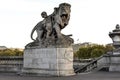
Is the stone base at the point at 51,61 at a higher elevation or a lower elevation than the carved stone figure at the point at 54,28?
lower

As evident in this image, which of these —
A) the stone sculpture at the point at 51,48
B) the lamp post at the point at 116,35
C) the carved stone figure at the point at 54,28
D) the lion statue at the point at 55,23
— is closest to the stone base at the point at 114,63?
the lamp post at the point at 116,35

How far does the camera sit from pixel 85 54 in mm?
96312

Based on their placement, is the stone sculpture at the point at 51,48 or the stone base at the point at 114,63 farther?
the stone base at the point at 114,63

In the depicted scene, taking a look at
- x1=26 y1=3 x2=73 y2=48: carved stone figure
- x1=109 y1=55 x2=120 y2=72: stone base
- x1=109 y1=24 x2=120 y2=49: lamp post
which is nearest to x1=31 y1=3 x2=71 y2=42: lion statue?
x1=26 y1=3 x2=73 y2=48: carved stone figure

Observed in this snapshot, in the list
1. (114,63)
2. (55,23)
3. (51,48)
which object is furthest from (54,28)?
(114,63)

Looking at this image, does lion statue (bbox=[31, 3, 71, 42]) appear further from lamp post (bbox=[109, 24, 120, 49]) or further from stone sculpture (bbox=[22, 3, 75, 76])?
lamp post (bbox=[109, 24, 120, 49])

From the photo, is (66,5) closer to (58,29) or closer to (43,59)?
(58,29)

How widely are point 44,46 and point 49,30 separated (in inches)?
44.6

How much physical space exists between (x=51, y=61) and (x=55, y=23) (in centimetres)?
257

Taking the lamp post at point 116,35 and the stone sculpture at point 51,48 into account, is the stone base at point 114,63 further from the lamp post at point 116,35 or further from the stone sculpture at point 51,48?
the stone sculpture at point 51,48

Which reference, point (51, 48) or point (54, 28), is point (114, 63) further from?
point (51, 48)

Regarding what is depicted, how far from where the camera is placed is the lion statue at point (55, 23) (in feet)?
73.6

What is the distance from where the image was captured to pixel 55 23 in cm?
2278

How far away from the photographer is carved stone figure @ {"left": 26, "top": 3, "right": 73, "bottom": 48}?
22.3 meters
